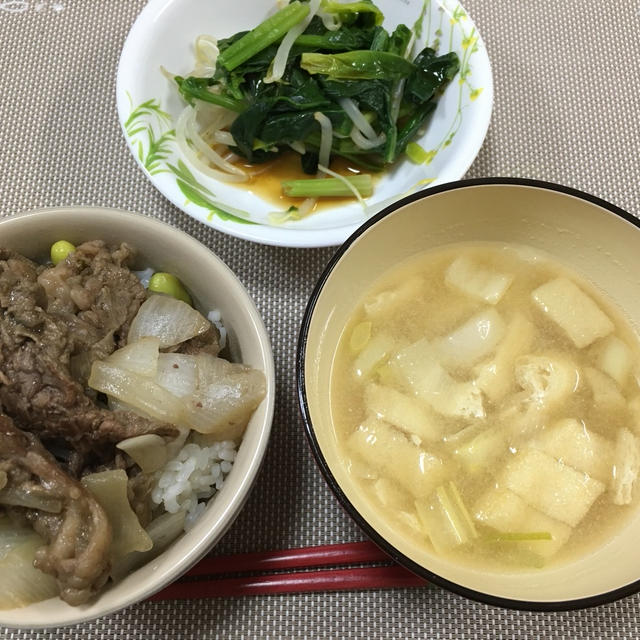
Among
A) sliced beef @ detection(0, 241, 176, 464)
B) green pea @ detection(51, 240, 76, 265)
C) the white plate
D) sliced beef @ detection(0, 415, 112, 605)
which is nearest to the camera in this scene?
sliced beef @ detection(0, 415, 112, 605)

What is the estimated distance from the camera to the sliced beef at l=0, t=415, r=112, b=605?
1.18 metres

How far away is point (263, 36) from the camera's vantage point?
1.99 m

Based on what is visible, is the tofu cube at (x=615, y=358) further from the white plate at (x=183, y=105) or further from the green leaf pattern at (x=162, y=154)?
the green leaf pattern at (x=162, y=154)

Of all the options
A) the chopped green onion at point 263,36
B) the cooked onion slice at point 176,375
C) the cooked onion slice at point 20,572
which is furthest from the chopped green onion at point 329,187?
the cooked onion slice at point 20,572

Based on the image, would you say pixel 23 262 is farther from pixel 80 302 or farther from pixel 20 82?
pixel 20 82

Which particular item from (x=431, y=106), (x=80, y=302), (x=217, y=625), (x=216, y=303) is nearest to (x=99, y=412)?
(x=80, y=302)

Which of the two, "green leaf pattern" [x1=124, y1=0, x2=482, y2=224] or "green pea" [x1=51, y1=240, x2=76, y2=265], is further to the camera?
"green leaf pattern" [x1=124, y1=0, x2=482, y2=224]

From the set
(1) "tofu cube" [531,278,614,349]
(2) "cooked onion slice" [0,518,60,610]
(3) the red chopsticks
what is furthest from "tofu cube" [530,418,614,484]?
(2) "cooked onion slice" [0,518,60,610]

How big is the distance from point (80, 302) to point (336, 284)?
61cm

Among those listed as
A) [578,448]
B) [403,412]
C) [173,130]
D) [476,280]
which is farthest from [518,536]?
[173,130]

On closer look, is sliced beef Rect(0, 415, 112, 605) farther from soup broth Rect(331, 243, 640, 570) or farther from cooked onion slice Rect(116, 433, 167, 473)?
soup broth Rect(331, 243, 640, 570)

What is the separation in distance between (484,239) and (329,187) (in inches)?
22.2

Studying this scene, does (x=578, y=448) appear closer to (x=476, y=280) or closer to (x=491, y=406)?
(x=491, y=406)

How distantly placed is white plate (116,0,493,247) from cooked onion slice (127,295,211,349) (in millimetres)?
390
